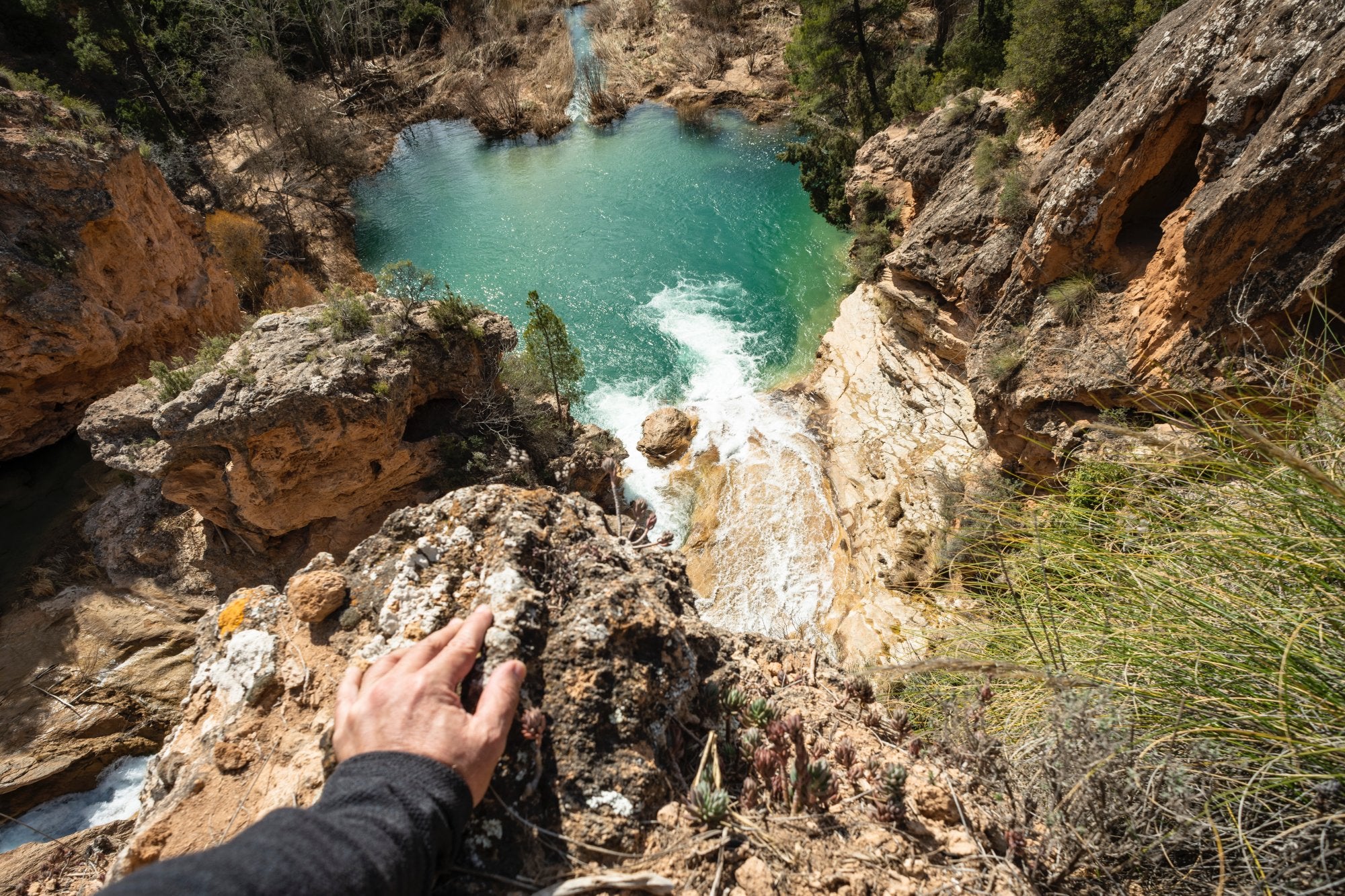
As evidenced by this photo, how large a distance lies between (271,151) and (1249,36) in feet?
77.5

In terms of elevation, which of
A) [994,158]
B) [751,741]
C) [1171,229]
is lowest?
[751,741]

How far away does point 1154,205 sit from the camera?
26.8 feet

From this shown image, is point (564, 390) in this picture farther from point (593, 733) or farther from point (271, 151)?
point (271, 151)

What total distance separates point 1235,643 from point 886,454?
9775 millimetres

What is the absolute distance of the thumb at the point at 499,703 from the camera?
6.48 ft

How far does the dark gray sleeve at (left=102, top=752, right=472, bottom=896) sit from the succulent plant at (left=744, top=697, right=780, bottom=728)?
4.69 feet

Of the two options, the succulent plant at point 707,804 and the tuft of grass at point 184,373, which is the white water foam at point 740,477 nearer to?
the succulent plant at point 707,804

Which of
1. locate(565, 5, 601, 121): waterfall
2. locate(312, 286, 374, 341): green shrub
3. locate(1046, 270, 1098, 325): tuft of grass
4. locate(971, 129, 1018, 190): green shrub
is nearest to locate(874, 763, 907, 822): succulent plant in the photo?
locate(1046, 270, 1098, 325): tuft of grass

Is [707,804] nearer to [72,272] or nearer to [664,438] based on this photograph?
[664,438]

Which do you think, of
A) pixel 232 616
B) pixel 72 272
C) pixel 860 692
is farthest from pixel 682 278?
pixel 232 616

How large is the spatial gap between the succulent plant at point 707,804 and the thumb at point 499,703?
2.61 feet

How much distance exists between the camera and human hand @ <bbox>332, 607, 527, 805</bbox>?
6.15ft

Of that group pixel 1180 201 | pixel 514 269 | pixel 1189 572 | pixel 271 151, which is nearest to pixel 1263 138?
pixel 1180 201

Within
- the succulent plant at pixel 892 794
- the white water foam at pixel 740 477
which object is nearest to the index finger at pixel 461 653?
the succulent plant at pixel 892 794
